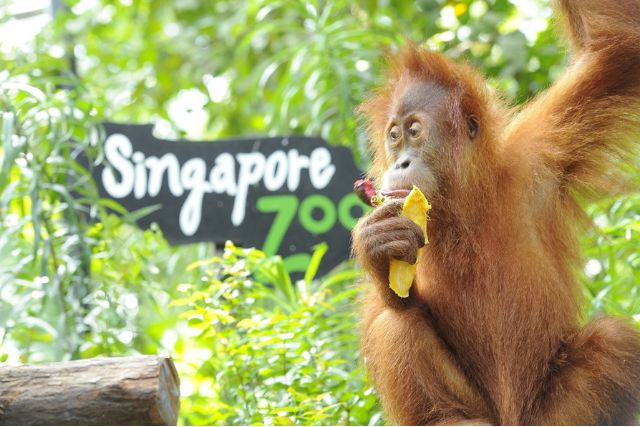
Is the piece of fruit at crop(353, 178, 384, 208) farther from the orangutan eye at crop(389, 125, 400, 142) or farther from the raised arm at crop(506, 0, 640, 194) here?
the raised arm at crop(506, 0, 640, 194)

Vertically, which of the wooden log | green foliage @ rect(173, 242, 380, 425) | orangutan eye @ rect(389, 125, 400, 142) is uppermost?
orangutan eye @ rect(389, 125, 400, 142)

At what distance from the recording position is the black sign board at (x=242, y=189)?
5246mm

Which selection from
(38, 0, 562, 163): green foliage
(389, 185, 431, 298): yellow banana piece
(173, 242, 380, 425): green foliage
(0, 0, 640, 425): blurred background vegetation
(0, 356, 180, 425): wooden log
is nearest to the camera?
(0, 356, 180, 425): wooden log

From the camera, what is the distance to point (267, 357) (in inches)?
178

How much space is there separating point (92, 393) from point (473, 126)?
194cm

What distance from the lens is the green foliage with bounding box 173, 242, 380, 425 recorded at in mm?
4250

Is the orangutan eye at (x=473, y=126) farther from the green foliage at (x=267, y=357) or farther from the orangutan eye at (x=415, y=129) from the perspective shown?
the green foliage at (x=267, y=357)

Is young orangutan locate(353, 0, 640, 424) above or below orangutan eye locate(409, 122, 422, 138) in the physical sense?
below

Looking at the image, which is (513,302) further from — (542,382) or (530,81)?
(530,81)

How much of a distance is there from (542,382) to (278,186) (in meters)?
2.15

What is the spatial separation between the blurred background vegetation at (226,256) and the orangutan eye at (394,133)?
0.66 m

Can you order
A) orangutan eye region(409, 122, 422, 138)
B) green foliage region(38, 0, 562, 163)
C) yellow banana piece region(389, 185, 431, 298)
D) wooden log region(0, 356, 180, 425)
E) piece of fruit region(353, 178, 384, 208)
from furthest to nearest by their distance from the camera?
green foliage region(38, 0, 562, 163) → piece of fruit region(353, 178, 384, 208) → orangutan eye region(409, 122, 422, 138) → yellow banana piece region(389, 185, 431, 298) → wooden log region(0, 356, 180, 425)

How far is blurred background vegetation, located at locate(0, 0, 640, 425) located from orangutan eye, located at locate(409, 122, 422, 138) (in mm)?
729

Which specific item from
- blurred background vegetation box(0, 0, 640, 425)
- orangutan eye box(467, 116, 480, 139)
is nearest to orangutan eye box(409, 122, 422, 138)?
orangutan eye box(467, 116, 480, 139)
